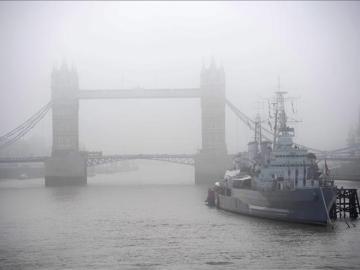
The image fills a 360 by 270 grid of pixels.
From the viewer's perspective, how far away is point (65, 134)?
7306cm

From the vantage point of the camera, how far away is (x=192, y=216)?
32.5m

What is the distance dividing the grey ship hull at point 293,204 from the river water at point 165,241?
0.40 metres

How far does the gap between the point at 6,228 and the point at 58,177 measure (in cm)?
3812

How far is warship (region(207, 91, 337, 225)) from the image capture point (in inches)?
1045

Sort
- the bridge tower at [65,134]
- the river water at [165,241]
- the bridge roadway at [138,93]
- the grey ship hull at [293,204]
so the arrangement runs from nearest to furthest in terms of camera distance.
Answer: the river water at [165,241]
the grey ship hull at [293,204]
the bridge tower at [65,134]
the bridge roadway at [138,93]

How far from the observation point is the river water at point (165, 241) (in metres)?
19.8

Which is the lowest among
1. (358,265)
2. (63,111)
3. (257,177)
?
(358,265)

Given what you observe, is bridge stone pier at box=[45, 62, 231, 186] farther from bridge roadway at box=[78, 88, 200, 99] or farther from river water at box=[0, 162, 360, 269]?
river water at box=[0, 162, 360, 269]

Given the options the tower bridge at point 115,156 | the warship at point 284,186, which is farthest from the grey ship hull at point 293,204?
the tower bridge at point 115,156

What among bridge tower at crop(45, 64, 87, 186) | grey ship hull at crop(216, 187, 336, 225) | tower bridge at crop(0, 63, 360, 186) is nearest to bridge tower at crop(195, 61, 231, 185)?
tower bridge at crop(0, 63, 360, 186)

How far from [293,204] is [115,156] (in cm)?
4252

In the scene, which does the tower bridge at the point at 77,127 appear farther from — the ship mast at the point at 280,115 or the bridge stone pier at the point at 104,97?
the ship mast at the point at 280,115

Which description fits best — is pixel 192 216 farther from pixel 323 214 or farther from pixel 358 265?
pixel 358 265

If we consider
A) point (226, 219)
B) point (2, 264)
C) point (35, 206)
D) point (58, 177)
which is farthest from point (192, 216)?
point (58, 177)
